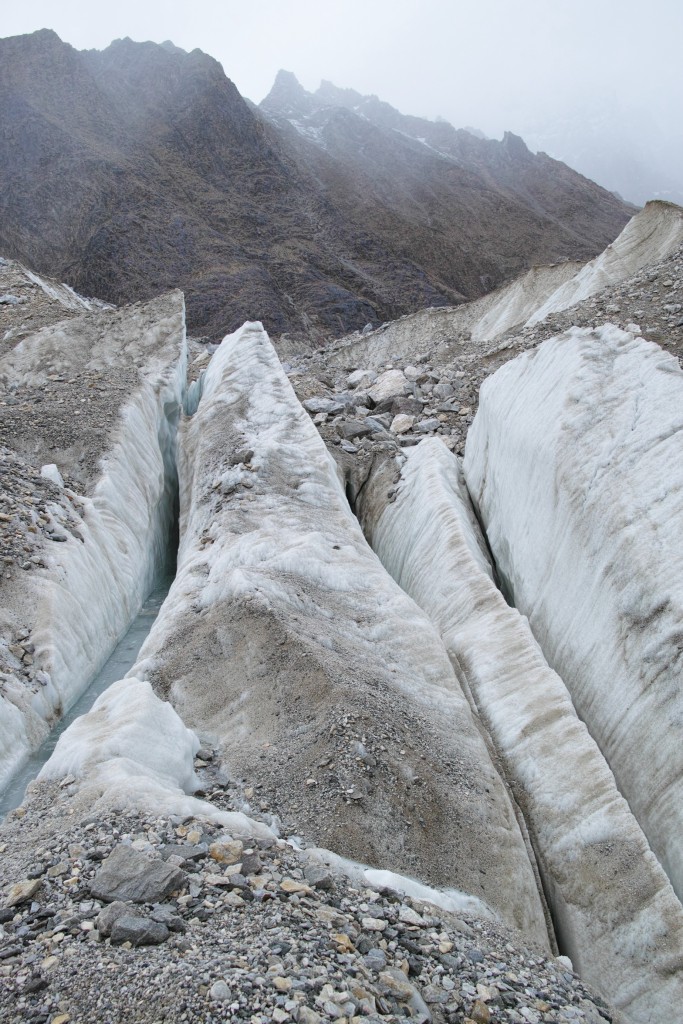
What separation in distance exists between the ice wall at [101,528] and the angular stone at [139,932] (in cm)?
340

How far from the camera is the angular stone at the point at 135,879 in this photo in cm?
318

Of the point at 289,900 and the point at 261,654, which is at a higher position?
the point at 289,900

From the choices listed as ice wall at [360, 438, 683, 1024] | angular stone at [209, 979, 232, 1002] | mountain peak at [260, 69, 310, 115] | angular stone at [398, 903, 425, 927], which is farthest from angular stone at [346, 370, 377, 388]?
mountain peak at [260, 69, 310, 115]

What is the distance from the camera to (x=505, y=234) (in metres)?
48.3

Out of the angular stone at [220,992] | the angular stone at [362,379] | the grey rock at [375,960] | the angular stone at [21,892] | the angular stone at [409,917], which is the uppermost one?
the angular stone at [362,379]

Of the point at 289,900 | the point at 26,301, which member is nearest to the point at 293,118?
the point at 26,301

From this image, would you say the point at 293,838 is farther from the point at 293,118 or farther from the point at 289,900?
the point at 293,118

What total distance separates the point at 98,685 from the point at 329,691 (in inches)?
138

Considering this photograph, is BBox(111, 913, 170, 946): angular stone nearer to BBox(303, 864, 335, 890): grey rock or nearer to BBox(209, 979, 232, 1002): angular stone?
BBox(209, 979, 232, 1002): angular stone

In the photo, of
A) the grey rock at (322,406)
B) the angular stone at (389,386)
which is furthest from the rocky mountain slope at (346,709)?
the angular stone at (389,386)

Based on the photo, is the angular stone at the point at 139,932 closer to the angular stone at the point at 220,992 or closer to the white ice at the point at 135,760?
the angular stone at the point at 220,992

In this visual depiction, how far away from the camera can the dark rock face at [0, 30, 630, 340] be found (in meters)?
37.3

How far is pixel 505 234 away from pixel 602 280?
34.2 m

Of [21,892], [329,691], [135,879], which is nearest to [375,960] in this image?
[135,879]
